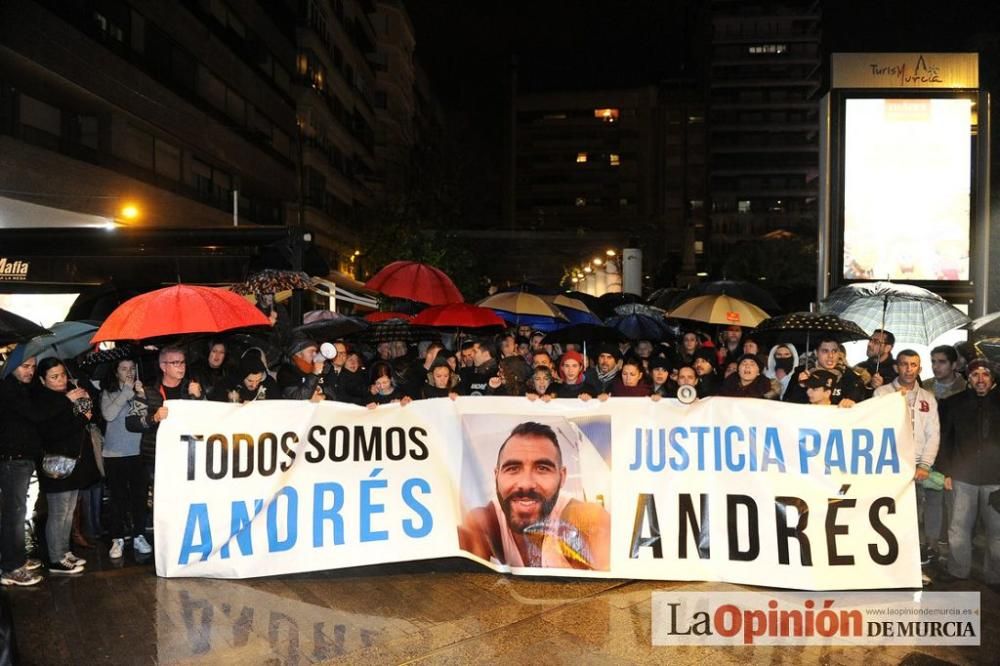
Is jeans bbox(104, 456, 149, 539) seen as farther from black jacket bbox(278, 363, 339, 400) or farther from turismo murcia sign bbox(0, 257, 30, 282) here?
turismo murcia sign bbox(0, 257, 30, 282)

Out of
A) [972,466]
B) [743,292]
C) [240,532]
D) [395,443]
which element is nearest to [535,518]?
[395,443]

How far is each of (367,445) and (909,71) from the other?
14393 mm

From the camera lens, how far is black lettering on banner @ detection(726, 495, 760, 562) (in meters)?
6.31

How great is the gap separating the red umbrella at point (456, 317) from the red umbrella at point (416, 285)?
7.9 inches

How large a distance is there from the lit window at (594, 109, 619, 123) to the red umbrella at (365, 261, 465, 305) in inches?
4731

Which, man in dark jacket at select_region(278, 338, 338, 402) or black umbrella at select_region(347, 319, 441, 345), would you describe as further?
black umbrella at select_region(347, 319, 441, 345)

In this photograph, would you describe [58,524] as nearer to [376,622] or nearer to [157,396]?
[157,396]

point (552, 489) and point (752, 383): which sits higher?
point (752, 383)

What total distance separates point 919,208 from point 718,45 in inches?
4142

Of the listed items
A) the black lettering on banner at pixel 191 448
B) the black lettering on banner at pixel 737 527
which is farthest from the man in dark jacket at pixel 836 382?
the black lettering on banner at pixel 191 448

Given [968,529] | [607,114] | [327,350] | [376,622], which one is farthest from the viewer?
[607,114]

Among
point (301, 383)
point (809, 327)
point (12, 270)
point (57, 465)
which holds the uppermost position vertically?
point (12, 270)

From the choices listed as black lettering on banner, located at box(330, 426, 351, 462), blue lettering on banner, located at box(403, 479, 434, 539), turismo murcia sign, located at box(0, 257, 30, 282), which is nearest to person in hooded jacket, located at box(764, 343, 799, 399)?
blue lettering on banner, located at box(403, 479, 434, 539)

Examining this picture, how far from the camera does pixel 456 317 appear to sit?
10750 mm
